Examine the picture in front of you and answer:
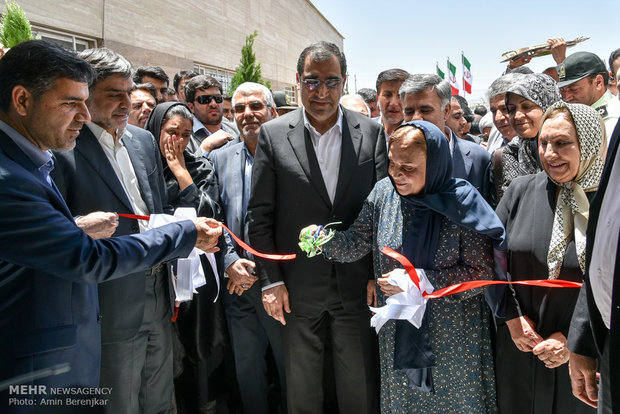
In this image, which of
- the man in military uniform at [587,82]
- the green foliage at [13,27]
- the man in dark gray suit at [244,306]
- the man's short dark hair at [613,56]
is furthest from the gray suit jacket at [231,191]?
the green foliage at [13,27]

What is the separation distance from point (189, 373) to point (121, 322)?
1352 mm

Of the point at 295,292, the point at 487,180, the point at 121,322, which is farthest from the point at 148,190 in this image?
the point at 487,180

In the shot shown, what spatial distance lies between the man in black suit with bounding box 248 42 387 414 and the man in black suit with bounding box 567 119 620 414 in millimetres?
1353

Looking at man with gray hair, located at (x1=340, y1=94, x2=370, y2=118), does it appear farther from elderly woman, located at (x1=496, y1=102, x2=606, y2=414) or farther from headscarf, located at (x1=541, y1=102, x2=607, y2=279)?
headscarf, located at (x1=541, y1=102, x2=607, y2=279)

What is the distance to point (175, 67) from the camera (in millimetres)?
14891

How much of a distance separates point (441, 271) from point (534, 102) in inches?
55.7

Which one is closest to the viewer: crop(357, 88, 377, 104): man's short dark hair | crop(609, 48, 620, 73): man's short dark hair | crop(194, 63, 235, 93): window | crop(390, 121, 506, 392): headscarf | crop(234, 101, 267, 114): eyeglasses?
crop(390, 121, 506, 392): headscarf

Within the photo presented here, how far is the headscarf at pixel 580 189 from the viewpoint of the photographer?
6.86ft

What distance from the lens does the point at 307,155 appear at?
9.27ft

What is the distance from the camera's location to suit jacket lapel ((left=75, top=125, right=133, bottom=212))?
2.40m

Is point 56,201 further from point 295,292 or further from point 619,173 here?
point 619,173

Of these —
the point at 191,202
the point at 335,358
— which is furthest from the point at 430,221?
the point at 191,202

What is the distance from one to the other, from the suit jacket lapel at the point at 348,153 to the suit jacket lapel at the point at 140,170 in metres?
1.22

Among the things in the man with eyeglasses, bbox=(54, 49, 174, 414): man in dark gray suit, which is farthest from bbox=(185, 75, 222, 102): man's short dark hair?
bbox=(54, 49, 174, 414): man in dark gray suit
